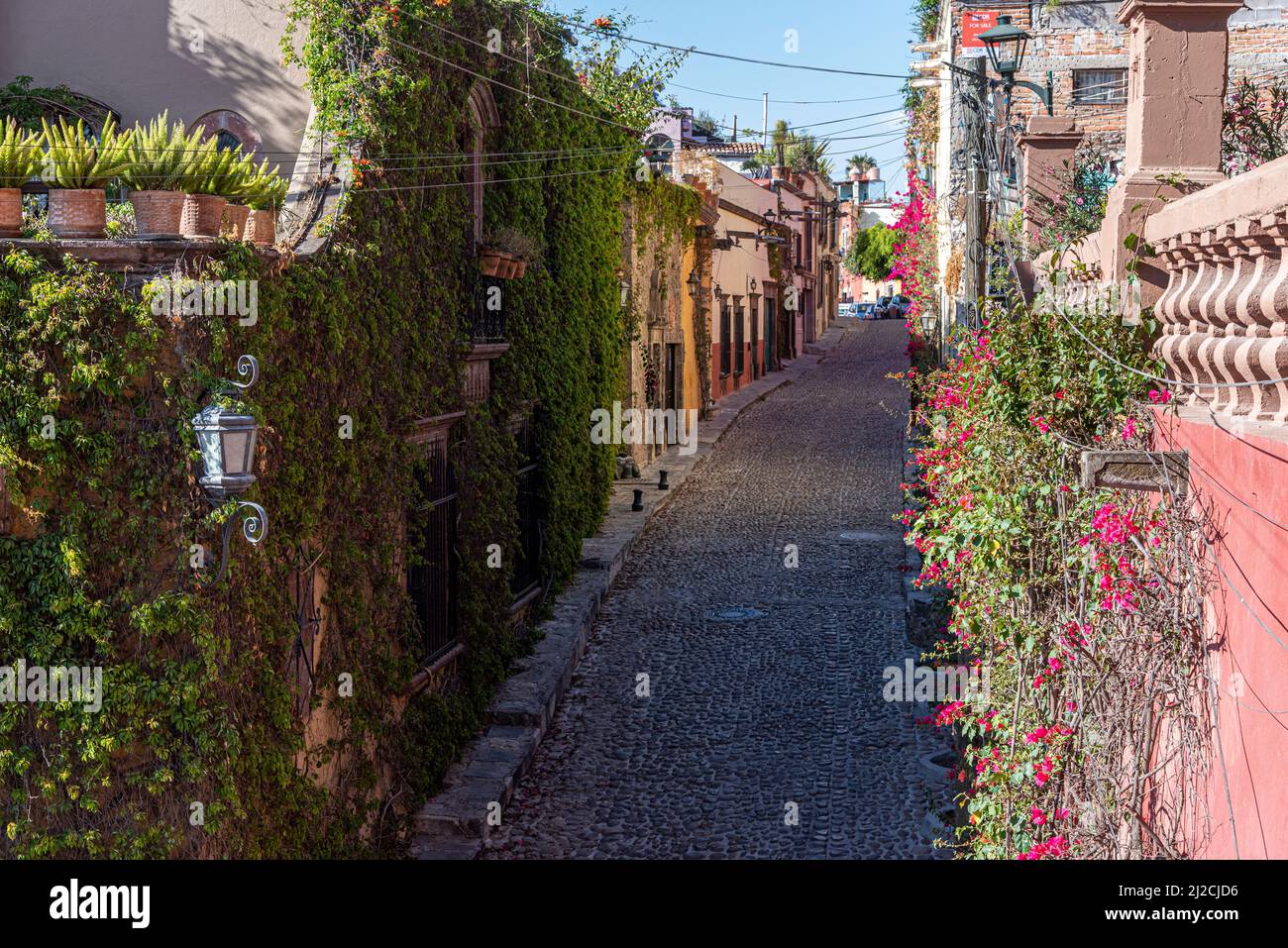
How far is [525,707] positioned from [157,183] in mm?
6031

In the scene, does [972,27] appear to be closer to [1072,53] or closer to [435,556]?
[1072,53]

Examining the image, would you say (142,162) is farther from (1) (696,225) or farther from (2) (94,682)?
(1) (696,225)

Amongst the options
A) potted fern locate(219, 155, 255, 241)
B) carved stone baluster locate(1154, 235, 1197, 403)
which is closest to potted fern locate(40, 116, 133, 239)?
potted fern locate(219, 155, 255, 241)

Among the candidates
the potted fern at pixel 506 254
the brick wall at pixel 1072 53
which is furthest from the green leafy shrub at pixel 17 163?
the brick wall at pixel 1072 53

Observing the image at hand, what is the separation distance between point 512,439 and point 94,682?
6704 millimetres

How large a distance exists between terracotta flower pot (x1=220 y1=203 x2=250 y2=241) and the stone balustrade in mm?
4584

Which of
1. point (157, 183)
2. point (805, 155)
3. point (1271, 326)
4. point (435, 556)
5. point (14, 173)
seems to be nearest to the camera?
point (1271, 326)

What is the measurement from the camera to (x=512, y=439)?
12.6m

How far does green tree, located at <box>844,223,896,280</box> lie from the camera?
244 ft

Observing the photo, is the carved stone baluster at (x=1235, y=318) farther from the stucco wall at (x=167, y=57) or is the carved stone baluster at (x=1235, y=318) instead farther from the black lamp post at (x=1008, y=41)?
the black lamp post at (x=1008, y=41)

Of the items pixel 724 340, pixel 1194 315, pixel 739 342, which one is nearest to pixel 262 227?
pixel 1194 315

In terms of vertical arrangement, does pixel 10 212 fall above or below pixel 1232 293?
above

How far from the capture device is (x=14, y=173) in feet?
20.9

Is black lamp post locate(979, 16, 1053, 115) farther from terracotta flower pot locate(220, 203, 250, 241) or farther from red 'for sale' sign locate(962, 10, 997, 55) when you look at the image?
terracotta flower pot locate(220, 203, 250, 241)
